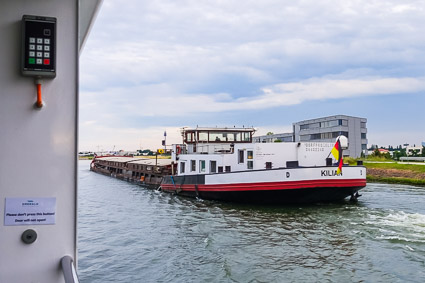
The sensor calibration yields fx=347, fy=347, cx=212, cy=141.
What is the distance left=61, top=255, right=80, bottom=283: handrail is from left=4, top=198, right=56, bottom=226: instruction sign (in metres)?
0.27

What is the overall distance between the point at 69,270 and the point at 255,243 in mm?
8138

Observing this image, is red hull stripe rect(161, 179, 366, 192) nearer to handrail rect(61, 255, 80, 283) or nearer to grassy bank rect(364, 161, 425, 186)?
grassy bank rect(364, 161, 425, 186)

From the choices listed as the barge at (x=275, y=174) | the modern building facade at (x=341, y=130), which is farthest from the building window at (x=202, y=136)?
the modern building facade at (x=341, y=130)

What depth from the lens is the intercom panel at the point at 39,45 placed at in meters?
2.28

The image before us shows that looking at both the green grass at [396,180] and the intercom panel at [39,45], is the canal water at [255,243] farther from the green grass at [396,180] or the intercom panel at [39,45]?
the green grass at [396,180]

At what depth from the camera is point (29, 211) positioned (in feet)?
7.57

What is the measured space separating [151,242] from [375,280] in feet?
19.6

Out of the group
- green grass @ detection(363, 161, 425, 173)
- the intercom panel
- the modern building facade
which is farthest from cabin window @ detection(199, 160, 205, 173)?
the modern building facade

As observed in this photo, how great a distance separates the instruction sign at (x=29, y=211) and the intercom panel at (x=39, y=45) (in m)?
0.84

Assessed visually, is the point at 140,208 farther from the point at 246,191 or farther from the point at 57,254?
Result: the point at 57,254

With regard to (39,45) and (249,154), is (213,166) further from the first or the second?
(39,45)

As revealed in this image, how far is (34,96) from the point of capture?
2342 millimetres

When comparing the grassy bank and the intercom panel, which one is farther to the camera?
the grassy bank

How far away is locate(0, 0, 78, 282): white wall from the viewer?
7.43 feet
